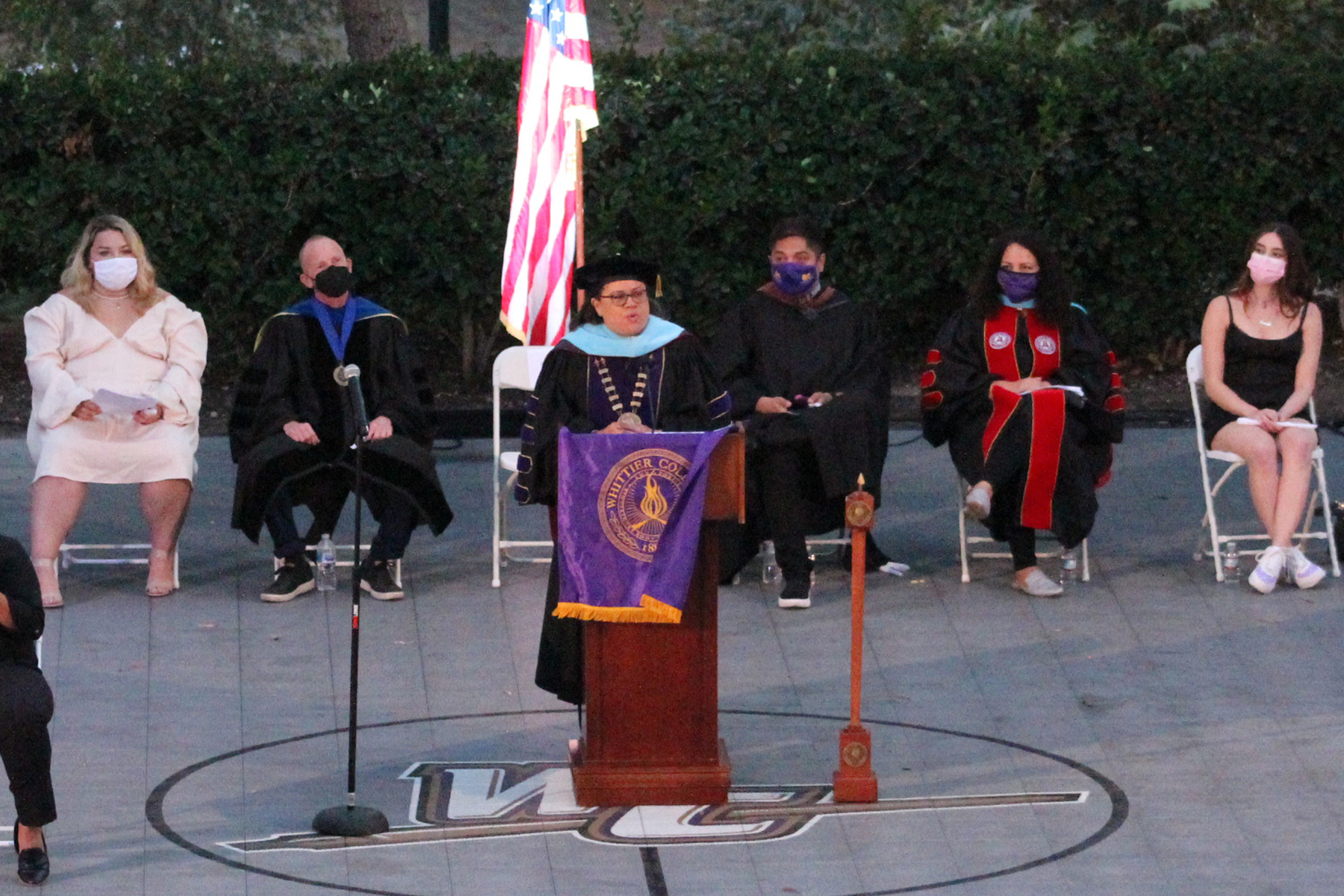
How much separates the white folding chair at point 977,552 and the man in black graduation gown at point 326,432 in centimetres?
218

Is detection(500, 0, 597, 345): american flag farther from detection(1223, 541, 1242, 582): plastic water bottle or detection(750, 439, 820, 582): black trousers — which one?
detection(1223, 541, 1242, 582): plastic water bottle

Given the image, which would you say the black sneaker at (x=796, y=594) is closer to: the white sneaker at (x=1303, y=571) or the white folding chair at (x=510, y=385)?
the white folding chair at (x=510, y=385)

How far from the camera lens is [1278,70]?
13.4m

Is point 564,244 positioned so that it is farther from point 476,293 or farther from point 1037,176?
point 1037,176

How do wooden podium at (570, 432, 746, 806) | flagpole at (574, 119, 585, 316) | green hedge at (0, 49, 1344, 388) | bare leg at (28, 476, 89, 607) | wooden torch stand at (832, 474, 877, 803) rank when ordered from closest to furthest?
wooden torch stand at (832, 474, 877, 803) < wooden podium at (570, 432, 746, 806) < bare leg at (28, 476, 89, 607) < flagpole at (574, 119, 585, 316) < green hedge at (0, 49, 1344, 388)

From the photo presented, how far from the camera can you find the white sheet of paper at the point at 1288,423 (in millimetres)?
9445

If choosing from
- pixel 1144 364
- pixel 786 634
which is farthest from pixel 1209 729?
pixel 1144 364

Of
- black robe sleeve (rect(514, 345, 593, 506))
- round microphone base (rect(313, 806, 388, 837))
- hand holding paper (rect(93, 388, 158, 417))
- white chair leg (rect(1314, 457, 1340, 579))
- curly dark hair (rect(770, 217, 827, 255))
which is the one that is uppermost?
curly dark hair (rect(770, 217, 827, 255))

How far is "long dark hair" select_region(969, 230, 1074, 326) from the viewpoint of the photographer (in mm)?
9586

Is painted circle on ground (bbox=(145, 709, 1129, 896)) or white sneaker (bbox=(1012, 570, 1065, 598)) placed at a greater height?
white sneaker (bbox=(1012, 570, 1065, 598))

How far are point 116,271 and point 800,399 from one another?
9.37 ft

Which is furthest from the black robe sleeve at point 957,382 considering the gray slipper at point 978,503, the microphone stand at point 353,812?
the microphone stand at point 353,812

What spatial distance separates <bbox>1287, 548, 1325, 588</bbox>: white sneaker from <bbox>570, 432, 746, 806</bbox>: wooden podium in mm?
3733

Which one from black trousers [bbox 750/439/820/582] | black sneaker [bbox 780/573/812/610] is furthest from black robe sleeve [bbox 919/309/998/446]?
black sneaker [bbox 780/573/812/610]
